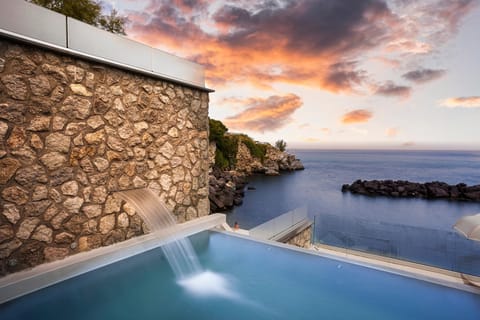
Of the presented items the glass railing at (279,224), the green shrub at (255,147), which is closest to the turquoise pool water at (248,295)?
the glass railing at (279,224)

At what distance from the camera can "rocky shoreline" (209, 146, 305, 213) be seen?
2364 cm

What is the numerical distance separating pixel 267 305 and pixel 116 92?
2959 millimetres

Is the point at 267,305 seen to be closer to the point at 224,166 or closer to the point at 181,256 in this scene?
the point at 181,256

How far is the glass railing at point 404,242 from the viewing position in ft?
16.0

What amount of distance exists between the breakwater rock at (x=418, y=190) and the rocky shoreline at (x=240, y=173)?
1372 cm

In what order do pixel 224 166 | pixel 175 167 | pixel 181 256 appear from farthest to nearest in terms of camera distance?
1. pixel 224 166
2. pixel 175 167
3. pixel 181 256

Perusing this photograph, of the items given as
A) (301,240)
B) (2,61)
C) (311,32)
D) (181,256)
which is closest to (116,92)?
(2,61)

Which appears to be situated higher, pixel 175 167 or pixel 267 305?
pixel 175 167

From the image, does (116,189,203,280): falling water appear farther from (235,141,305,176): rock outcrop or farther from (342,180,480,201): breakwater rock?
(235,141,305,176): rock outcrop

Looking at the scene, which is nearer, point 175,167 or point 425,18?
point 175,167

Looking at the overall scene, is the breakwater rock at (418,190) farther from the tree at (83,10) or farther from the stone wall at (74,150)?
the stone wall at (74,150)

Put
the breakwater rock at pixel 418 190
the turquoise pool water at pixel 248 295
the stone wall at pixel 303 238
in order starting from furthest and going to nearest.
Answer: the breakwater rock at pixel 418 190, the stone wall at pixel 303 238, the turquoise pool water at pixel 248 295

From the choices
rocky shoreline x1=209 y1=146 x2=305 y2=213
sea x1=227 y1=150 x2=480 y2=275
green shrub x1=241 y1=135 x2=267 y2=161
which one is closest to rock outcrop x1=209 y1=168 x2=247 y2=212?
rocky shoreline x1=209 y1=146 x2=305 y2=213

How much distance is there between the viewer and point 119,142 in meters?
3.47
